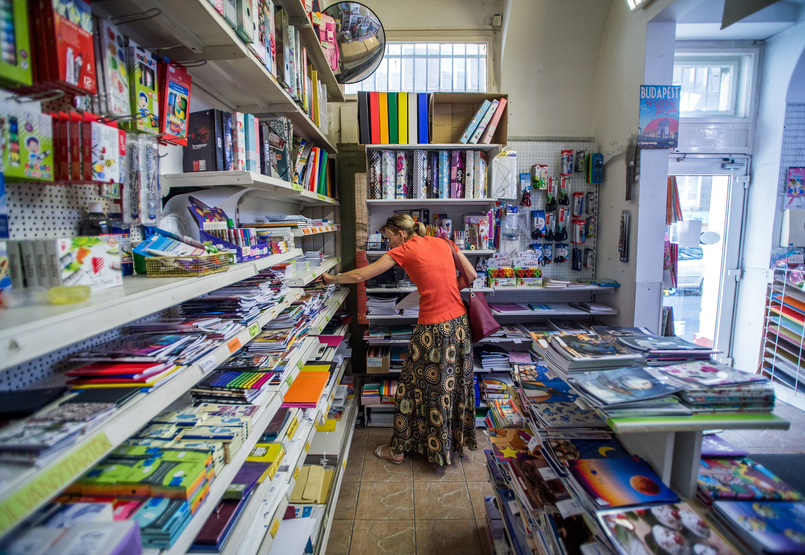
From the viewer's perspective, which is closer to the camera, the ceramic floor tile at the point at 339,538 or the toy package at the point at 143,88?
the toy package at the point at 143,88

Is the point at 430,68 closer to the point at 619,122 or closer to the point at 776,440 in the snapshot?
the point at 619,122

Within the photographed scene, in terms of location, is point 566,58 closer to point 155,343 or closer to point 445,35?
point 445,35

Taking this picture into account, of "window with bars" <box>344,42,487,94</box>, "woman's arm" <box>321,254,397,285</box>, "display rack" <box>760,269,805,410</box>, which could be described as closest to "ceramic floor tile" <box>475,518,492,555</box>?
"woman's arm" <box>321,254,397,285</box>

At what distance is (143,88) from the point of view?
44.5 inches

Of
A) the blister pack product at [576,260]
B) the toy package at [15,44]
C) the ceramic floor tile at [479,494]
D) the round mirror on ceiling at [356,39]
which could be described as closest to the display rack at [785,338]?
the blister pack product at [576,260]

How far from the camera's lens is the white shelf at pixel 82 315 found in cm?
54

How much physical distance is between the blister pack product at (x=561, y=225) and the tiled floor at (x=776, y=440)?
2.16 m

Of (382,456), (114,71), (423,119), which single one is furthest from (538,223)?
(114,71)

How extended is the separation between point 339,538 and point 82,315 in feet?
7.21

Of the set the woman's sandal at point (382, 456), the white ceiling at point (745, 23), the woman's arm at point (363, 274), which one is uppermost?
the white ceiling at point (745, 23)

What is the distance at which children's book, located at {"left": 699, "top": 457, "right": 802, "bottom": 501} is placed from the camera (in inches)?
41.7

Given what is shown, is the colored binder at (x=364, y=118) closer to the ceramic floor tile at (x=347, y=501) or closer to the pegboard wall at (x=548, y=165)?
the pegboard wall at (x=548, y=165)

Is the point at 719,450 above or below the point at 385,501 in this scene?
above

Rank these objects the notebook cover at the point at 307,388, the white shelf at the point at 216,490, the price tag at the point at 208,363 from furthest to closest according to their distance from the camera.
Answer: the notebook cover at the point at 307,388
the price tag at the point at 208,363
the white shelf at the point at 216,490
